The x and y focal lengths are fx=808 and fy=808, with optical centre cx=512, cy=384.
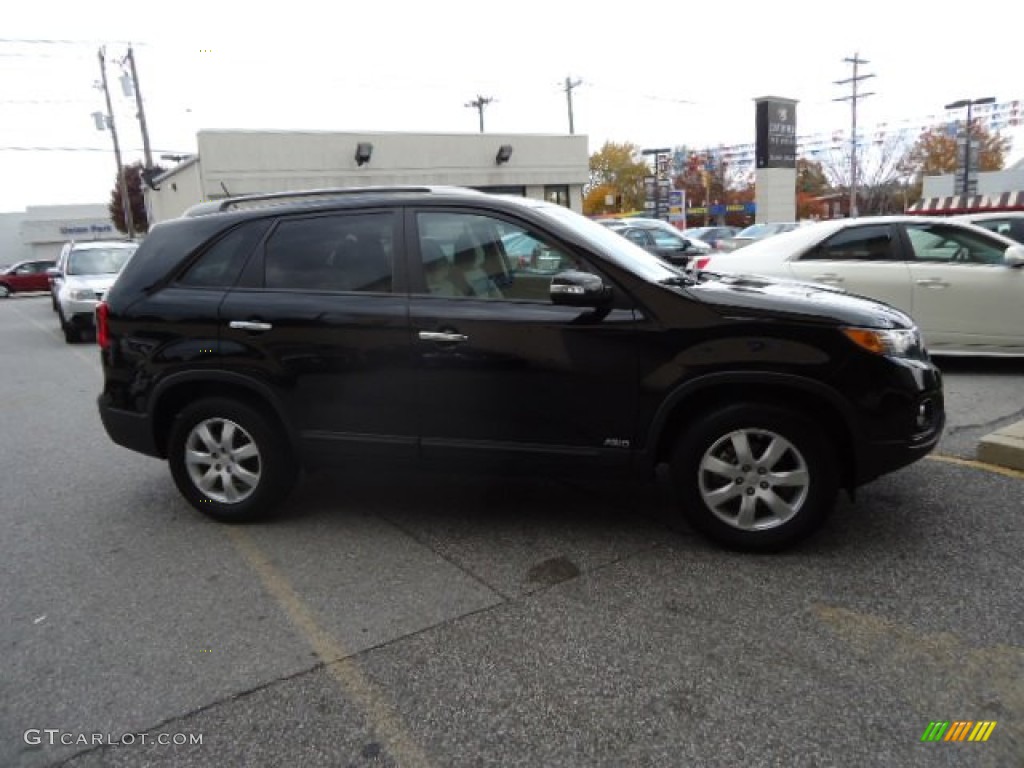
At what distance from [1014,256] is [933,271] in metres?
0.67

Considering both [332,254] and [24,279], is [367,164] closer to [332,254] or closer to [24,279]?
[24,279]

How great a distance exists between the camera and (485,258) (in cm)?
416

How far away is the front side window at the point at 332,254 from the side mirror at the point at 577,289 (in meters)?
0.95

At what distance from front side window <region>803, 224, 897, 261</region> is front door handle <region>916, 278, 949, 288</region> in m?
0.36

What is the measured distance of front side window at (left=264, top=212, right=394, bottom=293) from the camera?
169 inches

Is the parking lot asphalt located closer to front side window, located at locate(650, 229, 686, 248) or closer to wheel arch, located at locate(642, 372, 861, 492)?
wheel arch, located at locate(642, 372, 861, 492)

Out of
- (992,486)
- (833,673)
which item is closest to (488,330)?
(833,673)

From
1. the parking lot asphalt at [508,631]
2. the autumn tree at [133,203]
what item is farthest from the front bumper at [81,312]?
the autumn tree at [133,203]

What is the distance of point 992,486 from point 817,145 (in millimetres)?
89333

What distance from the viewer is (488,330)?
157 inches

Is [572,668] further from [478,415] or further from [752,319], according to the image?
[752,319]

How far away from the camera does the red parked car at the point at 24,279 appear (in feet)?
117

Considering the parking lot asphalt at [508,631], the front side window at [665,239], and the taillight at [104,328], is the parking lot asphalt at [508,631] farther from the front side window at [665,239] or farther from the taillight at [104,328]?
the front side window at [665,239]

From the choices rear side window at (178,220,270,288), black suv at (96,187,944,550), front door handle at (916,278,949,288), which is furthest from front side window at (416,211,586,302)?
front door handle at (916,278,949,288)
